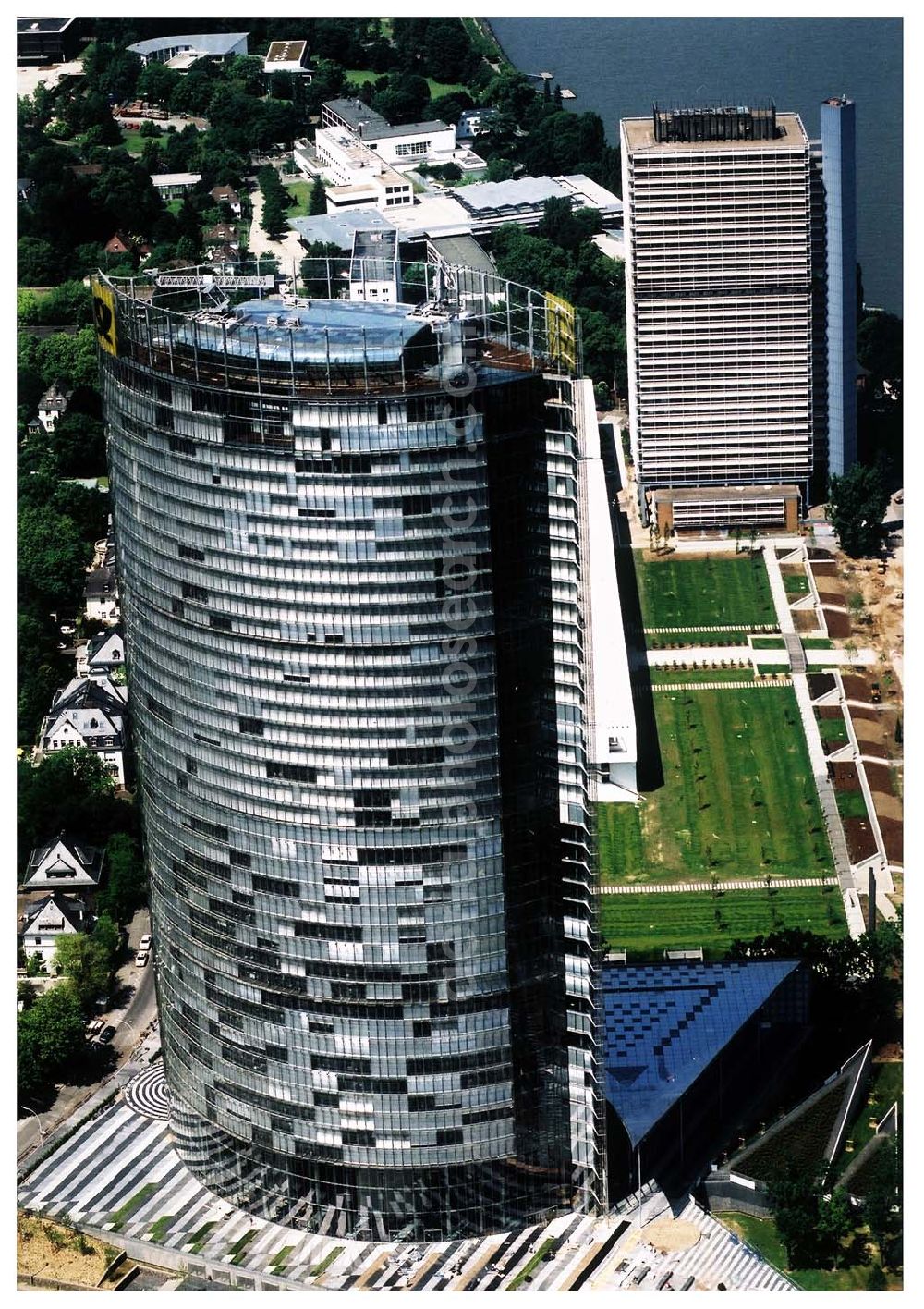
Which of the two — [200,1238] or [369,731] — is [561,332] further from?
[200,1238]

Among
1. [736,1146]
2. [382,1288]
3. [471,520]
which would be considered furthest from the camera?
[736,1146]

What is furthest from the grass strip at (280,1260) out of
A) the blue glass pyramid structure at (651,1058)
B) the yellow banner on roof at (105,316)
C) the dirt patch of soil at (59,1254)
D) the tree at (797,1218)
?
the yellow banner on roof at (105,316)

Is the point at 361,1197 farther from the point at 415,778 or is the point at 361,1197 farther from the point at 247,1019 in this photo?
the point at 415,778

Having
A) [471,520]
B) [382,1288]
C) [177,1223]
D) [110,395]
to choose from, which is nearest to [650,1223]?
[382,1288]

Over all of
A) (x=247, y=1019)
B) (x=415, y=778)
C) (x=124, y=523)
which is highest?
(x=124, y=523)

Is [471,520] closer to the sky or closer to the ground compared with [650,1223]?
closer to the sky

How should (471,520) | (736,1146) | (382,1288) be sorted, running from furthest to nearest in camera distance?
1. (736,1146)
2. (382,1288)
3. (471,520)

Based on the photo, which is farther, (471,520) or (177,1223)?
(177,1223)

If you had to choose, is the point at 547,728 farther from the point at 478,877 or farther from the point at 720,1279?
the point at 720,1279
